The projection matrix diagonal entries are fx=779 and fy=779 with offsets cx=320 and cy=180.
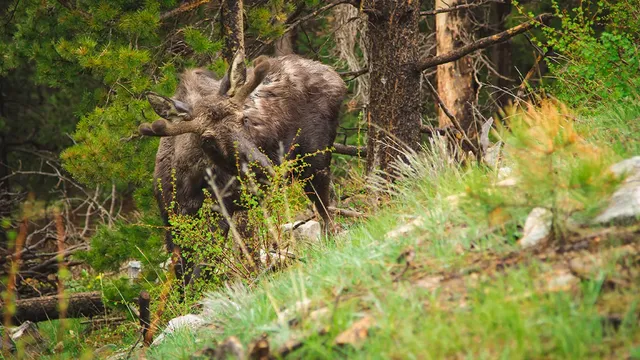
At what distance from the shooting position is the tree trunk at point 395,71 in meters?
7.70

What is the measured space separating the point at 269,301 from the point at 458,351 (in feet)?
5.55

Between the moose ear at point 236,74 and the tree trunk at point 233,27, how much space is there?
1.24 meters

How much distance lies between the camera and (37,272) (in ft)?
37.4

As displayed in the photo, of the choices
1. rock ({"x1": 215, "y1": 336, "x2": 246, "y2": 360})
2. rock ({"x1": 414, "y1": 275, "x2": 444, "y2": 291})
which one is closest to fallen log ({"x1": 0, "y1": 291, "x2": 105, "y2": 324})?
rock ({"x1": 215, "y1": 336, "x2": 246, "y2": 360})

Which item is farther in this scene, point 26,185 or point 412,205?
point 26,185

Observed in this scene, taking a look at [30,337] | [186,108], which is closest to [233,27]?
[186,108]

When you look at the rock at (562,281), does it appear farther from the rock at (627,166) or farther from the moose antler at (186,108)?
the moose antler at (186,108)

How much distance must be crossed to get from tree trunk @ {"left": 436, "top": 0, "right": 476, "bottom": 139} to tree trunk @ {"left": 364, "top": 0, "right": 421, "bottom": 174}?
190 inches

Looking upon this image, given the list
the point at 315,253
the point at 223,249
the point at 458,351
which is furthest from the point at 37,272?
the point at 458,351

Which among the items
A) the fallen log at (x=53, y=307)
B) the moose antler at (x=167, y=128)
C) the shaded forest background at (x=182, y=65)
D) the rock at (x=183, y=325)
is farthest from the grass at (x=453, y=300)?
the fallen log at (x=53, y=307)

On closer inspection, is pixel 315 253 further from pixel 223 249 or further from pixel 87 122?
pixel 87 122

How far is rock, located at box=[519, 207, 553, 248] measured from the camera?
4.14m

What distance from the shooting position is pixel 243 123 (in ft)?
26.4

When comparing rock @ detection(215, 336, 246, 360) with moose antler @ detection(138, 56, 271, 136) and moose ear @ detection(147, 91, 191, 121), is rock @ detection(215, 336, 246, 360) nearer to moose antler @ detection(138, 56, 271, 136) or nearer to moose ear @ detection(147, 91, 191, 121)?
moose antler @ detection(138, 56, 271, 136)
